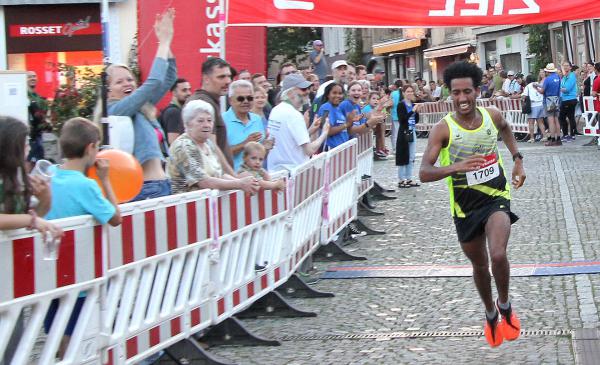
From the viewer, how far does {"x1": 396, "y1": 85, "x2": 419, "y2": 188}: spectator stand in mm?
18172

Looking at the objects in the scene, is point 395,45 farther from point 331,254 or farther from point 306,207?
point 306,207

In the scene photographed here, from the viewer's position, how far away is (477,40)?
2117 inches

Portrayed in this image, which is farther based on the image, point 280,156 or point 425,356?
point 280,156

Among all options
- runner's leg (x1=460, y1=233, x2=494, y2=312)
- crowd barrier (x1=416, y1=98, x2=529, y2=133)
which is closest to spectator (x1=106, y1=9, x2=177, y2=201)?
runner's leg (x1=460, y1=233, x2=494, y2=312)

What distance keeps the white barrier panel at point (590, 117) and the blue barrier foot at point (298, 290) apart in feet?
55.6

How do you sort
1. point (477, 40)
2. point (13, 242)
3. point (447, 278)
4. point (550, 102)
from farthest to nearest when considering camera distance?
point (477, 40) → point (550, 102) → point (447, 278) → point (13, 242)

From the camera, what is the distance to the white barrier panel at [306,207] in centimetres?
958

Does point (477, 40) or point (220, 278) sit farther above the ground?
point (477, 40)

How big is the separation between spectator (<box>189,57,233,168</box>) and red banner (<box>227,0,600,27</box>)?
220 cm

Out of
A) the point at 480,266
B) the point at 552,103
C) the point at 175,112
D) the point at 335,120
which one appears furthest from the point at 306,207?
the point at 552,103

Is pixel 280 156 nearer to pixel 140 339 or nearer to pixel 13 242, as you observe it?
pixel 140 339

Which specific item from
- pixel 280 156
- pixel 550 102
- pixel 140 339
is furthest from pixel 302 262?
pixel 550 102

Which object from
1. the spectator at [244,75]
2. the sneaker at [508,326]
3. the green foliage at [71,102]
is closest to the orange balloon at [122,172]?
the sneaker at [508,326]

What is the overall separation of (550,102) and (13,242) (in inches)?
919
